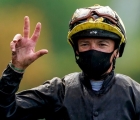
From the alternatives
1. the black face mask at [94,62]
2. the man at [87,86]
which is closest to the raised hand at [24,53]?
the man at [87,86]

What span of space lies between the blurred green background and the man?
2828mm

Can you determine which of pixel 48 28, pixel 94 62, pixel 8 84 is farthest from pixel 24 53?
pixel 48 28

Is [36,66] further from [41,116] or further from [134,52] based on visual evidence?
[41,116]

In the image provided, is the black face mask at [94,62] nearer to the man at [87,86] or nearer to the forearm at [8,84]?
the man at [87,86]

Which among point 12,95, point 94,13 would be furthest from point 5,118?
point 94,13

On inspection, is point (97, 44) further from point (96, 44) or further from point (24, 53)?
point (24, 53)

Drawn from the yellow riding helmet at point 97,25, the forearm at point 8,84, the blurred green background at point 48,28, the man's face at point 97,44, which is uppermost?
the yellow riding helmet at point 97,25

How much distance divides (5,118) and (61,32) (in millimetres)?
3297

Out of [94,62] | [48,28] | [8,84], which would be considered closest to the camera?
[8,84]

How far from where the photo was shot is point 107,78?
153 inches

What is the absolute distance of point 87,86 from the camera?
3.88 metres

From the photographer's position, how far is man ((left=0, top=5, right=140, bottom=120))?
3.70m

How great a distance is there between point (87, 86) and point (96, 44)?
340 millimetres

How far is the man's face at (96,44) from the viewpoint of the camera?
151 inches
